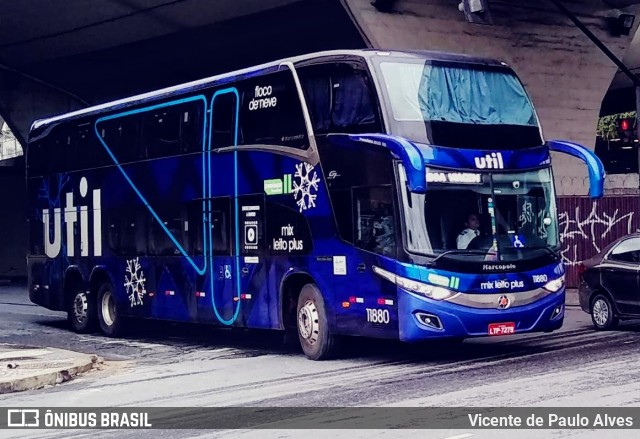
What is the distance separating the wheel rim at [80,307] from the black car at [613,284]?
9093 mm

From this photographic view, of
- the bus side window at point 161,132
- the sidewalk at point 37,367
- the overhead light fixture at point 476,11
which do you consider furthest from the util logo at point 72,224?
the overhead light fixture at point 476,11

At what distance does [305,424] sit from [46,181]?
14.1m

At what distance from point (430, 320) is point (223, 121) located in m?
5.05

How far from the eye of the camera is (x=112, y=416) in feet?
37.3

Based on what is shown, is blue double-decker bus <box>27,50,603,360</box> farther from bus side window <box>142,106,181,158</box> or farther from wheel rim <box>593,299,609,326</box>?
wheel rim <box>593,299,609,326</box>

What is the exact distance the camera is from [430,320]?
1426 centimetres

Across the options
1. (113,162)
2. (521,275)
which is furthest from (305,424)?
(113,162)

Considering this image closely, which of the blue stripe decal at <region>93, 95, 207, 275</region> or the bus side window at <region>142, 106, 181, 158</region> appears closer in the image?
the blue stripe decal at <region>93, 95, 207, 275</region>

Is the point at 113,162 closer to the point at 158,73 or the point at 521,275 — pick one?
the point at 521,275

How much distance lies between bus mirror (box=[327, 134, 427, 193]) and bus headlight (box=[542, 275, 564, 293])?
8.24 ft

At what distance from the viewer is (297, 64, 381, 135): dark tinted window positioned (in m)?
14.8

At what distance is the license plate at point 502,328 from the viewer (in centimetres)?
1449

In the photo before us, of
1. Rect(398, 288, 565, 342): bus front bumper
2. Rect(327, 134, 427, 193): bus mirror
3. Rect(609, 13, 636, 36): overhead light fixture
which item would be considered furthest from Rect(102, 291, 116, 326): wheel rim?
Rect(609, 13, 636, 36): overhead light fixture

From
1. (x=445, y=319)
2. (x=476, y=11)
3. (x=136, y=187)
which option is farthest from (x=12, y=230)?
(x=445, y=319)
